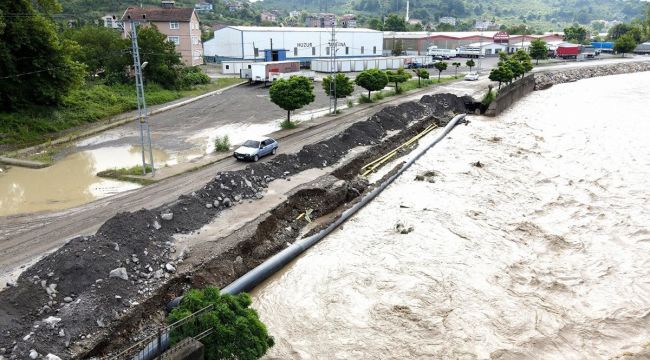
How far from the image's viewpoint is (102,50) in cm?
5438

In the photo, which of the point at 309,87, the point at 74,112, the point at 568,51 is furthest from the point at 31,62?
the point at 568,51

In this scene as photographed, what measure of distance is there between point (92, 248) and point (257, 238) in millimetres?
6088

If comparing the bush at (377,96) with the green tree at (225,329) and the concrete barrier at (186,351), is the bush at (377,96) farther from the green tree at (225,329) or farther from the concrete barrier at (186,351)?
the concrete barrier at (186,351)

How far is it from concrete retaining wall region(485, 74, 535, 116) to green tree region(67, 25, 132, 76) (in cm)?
3867

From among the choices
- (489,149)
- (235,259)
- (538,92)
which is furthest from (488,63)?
(235,259)

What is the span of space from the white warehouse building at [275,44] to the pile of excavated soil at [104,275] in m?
57.8

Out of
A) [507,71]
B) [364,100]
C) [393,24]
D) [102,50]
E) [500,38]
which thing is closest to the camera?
[364,100]

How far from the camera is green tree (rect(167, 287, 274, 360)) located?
11750mm

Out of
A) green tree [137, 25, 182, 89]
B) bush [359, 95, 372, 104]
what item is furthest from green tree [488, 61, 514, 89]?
green tree [137, 25, 182, 89]

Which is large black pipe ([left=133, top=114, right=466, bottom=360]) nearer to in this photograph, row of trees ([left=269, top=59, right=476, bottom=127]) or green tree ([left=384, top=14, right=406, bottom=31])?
row of trees ([left=269, top=59, right=476, bottom=127])

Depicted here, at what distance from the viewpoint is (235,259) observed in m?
18.3

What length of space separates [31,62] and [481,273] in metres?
35.7

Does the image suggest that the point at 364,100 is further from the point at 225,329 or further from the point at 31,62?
the point at 225,329

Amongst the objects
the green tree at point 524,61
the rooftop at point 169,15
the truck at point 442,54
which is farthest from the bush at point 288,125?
the truck at point 442,54
